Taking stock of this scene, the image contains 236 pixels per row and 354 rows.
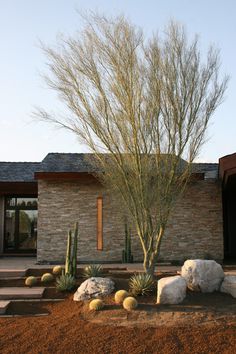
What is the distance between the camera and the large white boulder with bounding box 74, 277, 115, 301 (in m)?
8.53

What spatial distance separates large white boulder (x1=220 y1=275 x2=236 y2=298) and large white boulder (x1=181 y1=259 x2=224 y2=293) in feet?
0.41

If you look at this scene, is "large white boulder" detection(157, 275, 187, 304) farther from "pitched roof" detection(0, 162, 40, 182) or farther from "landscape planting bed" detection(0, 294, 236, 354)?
"pitched roof" detection(0, 162, 40, 182)

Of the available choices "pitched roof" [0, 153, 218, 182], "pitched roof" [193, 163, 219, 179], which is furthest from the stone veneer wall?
"pitched roof" [193, 163, 219, 179]

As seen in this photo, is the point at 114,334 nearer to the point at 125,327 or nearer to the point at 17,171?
the point at 125,327

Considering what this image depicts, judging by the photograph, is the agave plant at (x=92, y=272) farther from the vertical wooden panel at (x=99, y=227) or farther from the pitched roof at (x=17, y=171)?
the pitched roof at (x=17, y=171)

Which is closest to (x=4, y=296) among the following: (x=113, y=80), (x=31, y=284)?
(x=31, y=284)

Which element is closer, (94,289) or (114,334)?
(114,334)

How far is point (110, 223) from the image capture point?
1546cm

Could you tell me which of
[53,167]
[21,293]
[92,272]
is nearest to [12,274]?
[21,293]

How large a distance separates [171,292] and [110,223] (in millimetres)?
7693

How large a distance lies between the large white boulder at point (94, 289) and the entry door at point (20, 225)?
1032 cm

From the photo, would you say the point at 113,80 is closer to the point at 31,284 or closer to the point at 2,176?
the point at 31,284

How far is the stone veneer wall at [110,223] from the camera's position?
50.1 ft

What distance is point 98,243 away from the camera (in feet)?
48.6
